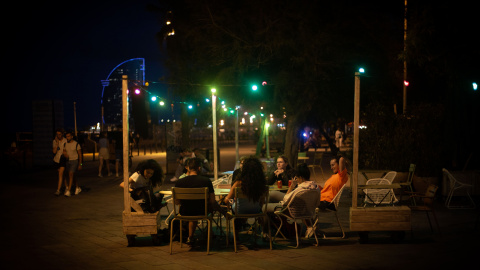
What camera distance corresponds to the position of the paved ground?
21.2 ft

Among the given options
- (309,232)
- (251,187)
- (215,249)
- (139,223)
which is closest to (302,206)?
(309,232)

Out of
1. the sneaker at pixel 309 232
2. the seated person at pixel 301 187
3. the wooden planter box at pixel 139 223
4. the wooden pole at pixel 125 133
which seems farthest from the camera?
the sneaker at pixel 309 232

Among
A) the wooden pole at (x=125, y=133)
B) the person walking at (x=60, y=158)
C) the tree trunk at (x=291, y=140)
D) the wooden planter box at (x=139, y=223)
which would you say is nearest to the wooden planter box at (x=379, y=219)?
the wooden planter box at (x=139, y=223)

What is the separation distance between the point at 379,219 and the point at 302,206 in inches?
45.4

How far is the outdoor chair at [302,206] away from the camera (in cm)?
746

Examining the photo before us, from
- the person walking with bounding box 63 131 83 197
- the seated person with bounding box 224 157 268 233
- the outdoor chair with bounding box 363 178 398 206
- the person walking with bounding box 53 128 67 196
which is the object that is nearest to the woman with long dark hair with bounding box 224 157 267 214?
the seated person with bounding box 224 157 268 233

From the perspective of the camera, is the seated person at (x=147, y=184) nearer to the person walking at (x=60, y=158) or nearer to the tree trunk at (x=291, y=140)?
the person walking at (x=60, y=158)

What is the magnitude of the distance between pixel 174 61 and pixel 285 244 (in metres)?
14.5

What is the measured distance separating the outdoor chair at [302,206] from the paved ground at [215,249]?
1.45 ft

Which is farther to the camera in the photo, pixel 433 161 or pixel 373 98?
pixel 373 98

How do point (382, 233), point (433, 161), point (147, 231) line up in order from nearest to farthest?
point (147, 231), point (382, 233), point (433, 161)

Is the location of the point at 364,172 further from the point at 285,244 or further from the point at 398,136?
the point at 285,244

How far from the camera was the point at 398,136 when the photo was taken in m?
12.5

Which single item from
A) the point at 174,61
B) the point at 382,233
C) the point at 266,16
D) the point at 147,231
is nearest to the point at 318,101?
the point at 266,16
